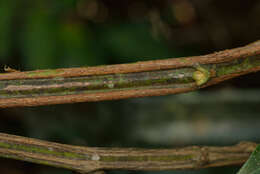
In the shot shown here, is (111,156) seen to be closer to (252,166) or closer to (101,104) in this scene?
(252,166)

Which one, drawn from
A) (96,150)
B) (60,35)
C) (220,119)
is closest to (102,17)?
(60,35)

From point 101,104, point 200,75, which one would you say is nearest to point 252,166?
point 200,75

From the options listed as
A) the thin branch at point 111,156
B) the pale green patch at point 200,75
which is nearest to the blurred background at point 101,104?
the thin branch at point 111,156

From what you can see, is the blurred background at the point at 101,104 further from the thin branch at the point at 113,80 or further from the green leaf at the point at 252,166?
the green leaf at the point at 252,166

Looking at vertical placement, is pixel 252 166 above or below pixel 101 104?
above

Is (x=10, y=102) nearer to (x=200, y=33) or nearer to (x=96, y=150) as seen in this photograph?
(x=96, y=150)

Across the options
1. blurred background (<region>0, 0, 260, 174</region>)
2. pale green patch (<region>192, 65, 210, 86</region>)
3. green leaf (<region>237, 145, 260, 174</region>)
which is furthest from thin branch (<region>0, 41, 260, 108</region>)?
blurred background (<region>0, 0, 260, 174</region>)
